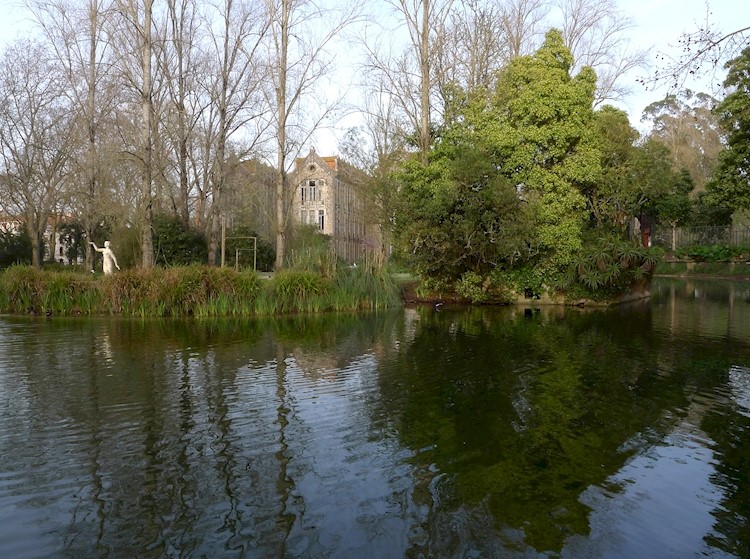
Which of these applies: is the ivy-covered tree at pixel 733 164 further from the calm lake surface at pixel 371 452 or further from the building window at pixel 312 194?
the building window at pixel 312 194

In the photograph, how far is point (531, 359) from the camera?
30.0 feet

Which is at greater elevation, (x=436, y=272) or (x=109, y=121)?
(x=109, y=121)

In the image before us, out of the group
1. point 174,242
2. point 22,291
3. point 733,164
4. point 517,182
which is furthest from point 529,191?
point 733,164

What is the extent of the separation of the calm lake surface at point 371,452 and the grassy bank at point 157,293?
4320 mm

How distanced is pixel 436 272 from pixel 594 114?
6.85 m

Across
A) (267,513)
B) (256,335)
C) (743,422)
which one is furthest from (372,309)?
(267,513)

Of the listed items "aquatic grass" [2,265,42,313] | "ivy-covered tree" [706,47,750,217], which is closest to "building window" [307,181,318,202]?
"ivy-covered tree" [706,47,750,217]

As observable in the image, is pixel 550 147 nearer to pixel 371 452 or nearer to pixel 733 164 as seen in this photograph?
pixel 733 164

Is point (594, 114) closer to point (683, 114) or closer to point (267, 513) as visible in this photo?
point (267, 513)

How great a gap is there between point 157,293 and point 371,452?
10.6 meters

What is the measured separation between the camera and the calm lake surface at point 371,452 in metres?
3.62

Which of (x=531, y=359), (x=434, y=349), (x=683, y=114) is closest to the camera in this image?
(x=531, y=359)

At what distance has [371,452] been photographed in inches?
198

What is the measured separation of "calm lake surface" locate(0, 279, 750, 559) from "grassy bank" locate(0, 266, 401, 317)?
432 cm
